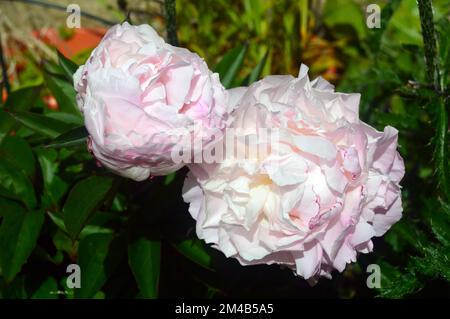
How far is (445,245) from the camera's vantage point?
0.96 m

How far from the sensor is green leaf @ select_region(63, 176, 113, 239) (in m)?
0.92

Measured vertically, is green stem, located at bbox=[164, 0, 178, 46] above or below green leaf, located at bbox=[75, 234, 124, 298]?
above

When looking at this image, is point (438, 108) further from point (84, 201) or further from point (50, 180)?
point (50, 180)

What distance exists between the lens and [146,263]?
1.00 m

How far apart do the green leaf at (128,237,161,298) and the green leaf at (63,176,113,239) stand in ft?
0.41

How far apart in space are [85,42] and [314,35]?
0.89 metres

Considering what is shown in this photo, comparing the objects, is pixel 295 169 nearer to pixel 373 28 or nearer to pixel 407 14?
pixel 373 28

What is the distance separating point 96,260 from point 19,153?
0.28 m

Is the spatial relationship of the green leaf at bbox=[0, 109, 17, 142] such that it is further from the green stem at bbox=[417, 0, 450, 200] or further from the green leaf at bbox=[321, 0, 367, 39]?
the green leaf at bbox=[321, 0, 367, 39]

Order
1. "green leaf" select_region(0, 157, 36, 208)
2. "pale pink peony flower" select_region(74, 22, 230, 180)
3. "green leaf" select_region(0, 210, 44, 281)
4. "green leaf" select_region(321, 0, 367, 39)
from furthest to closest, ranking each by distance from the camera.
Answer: "green leaf" select_region(321, 0, 367, 39), "green leaf" select_region(0, 157, 36, 208), "green leaf" select_region(0, 210, 44, 281), "pale pink peony flower" select_region(74, 22, 230, 180)

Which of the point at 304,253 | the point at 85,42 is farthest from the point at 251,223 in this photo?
the point at 85,42

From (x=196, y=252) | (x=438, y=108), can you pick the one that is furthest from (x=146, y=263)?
(x=438, y=108)

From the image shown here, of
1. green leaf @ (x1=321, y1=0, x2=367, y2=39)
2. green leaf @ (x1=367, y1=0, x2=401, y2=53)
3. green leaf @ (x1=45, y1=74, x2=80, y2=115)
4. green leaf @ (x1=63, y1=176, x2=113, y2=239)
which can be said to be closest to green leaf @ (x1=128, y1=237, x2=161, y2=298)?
green leaf @ (x1=63, y1=176, x2=113, y2=239)

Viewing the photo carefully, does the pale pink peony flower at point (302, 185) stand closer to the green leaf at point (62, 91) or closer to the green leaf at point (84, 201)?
→ the green leaf at point (84, 201)
